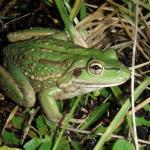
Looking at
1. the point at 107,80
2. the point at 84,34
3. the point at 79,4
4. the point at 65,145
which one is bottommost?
the point at 65,145

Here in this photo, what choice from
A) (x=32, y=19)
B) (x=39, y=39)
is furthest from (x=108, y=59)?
(x=32, y=19)

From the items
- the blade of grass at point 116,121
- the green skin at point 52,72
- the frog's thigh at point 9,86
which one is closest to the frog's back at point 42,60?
the green skin at point 52,72

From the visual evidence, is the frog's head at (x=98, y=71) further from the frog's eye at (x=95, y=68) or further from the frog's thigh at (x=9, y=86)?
the frog's thigh at (x=9, y=86)

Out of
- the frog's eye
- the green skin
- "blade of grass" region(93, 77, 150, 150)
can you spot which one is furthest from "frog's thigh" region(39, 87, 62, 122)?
"blade of grass" region(93, 77, 150, 150)

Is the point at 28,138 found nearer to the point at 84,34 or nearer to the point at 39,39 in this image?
the point at 39,39

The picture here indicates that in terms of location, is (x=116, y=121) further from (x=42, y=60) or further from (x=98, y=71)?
(x=42, y=60)
